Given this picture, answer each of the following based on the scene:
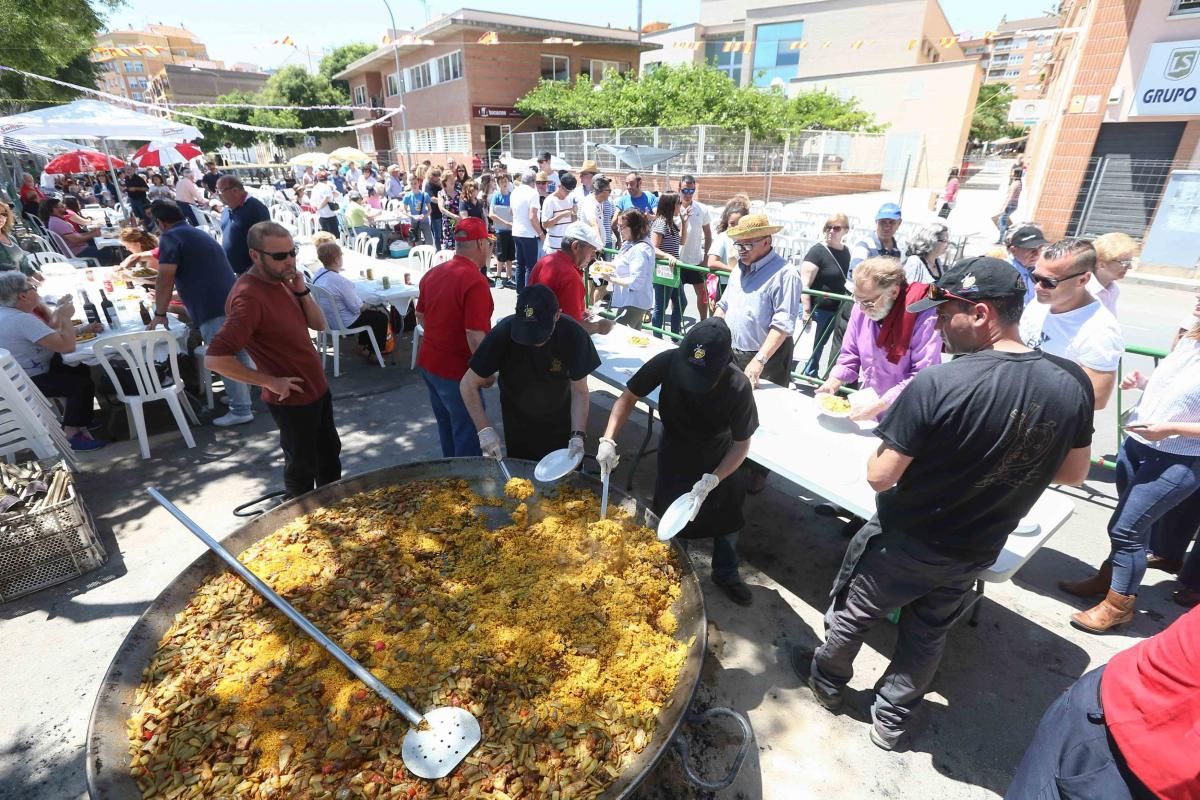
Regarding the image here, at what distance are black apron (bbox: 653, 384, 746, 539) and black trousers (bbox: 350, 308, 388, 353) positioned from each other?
5.11 metres

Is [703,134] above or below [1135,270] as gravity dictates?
above

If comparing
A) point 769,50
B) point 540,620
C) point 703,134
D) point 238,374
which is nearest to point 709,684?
point 540,620

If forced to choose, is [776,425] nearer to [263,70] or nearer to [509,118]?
[509,118]

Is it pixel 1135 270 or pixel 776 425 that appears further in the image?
pixel 1135 270

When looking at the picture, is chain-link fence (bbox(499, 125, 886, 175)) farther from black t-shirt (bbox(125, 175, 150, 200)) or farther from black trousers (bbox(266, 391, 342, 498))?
black trousers (bbox(266, 391, 342, 498))

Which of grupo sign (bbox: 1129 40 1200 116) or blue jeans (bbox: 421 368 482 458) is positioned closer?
blue jeans (bbox: 421 368 482 458)

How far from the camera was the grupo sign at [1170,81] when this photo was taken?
1062 cm

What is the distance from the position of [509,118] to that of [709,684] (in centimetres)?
3145

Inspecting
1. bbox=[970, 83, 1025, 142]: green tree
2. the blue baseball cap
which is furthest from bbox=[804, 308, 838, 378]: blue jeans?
bbox=[970, 83, 1025, 142]: green tree

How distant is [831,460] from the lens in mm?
3266

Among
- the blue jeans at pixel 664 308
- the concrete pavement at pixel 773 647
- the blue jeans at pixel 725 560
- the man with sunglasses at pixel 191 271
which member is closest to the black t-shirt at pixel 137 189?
the man with sunglasses at pixel 191 271

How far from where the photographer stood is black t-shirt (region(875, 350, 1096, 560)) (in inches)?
78.5

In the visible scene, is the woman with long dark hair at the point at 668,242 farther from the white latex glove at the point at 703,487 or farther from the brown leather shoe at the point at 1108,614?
the brown leather shoe at the point at 1108,614

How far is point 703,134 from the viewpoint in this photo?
60.1 feet
